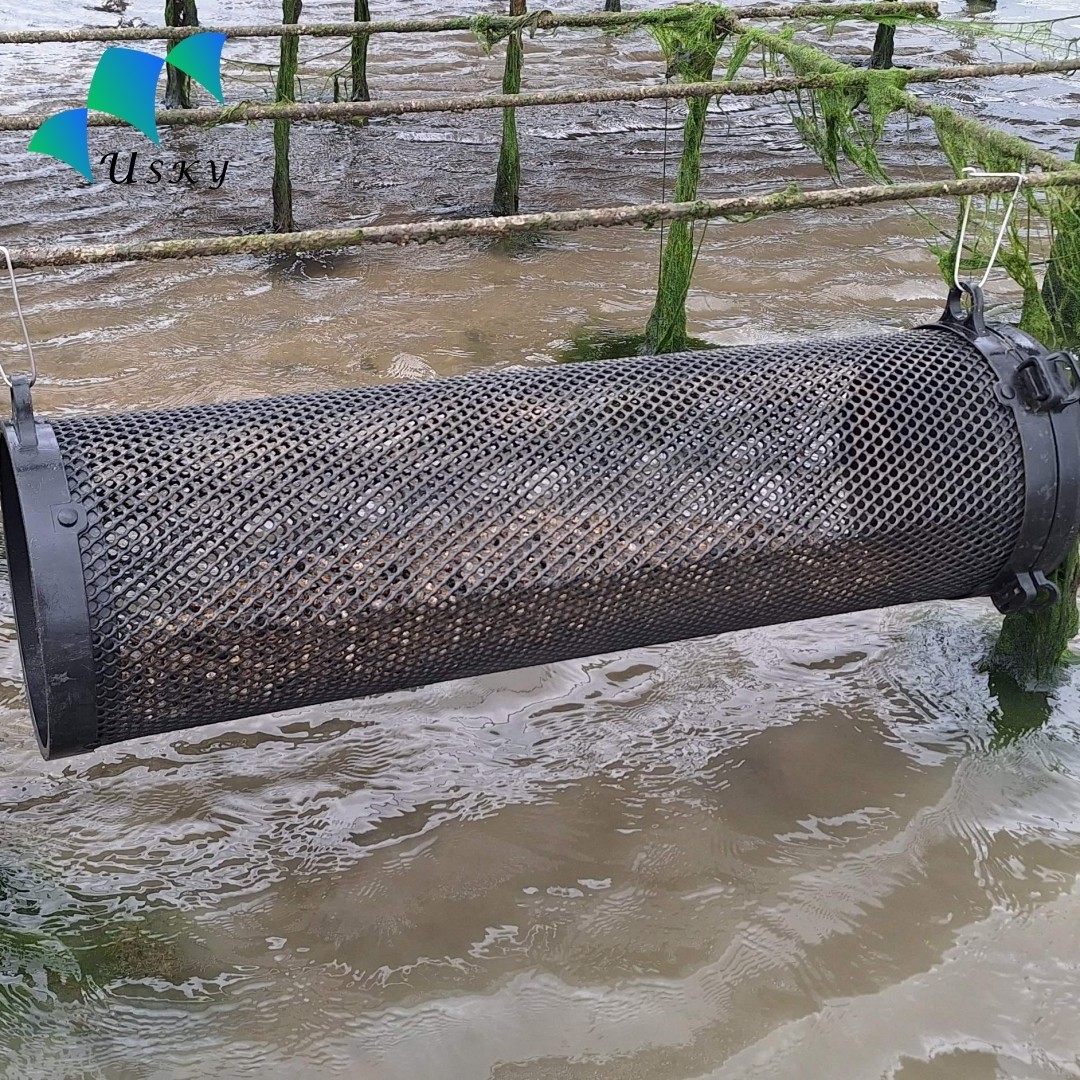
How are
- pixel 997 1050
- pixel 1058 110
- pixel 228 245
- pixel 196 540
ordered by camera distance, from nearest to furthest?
pixel 196 540 → pixel 997 1050 → pixel 228 245 → pixel 1058 110

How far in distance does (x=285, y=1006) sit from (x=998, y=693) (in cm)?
220

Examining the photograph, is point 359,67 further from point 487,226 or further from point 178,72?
point 487,226

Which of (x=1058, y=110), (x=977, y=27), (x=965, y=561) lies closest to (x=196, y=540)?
(x=965, y=561)

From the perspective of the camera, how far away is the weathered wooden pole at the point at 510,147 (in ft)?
23.0

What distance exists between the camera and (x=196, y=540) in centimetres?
217

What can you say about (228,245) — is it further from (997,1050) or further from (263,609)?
(997,1050)

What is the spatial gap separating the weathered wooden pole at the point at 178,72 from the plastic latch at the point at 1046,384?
25.0 feet

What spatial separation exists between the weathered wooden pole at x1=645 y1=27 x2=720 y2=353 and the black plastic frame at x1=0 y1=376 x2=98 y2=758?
12.6 ft

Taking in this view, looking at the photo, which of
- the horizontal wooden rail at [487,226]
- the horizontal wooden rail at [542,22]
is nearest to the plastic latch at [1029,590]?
the horizontal wooden rail at [487,226]

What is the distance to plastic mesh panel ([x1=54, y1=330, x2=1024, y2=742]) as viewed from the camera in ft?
7.14

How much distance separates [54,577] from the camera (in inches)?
79.7

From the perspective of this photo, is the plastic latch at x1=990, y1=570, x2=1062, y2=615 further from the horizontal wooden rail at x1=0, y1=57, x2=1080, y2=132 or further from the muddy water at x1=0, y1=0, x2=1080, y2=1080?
the horizontal wooden rail at x1=0, y1=57, x2=1080, y2=132

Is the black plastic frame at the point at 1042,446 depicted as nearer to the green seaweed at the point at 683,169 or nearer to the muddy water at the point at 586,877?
the muddy water at the point at 586,877

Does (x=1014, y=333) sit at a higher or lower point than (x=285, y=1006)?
higher
